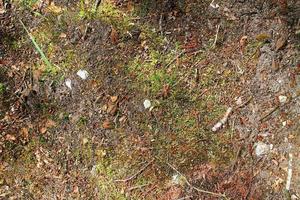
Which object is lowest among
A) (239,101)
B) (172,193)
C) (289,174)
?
(172,193)

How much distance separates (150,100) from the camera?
2930 millimetres

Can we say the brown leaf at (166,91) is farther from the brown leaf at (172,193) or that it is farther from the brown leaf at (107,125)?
the brown leaf at (172,193)

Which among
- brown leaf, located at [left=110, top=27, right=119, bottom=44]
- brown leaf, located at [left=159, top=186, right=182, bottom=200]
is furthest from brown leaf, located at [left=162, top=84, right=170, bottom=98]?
brown leaf, located at [left=159, top=186, right=182, bottom=200]

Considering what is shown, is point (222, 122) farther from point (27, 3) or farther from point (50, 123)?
point (27, 3)

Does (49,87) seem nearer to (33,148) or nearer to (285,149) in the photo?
(33,148)

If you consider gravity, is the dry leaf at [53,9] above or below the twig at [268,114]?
above

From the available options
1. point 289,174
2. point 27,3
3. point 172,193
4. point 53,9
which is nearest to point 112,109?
point 172,193

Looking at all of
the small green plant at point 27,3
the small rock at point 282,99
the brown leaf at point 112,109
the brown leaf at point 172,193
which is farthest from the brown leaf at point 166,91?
the small green plant at point 27,3

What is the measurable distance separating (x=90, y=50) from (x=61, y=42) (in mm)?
206

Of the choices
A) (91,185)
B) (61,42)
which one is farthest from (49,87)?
(91,185)

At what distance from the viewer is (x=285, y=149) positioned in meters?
2.83

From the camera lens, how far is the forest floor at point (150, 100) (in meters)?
2.84

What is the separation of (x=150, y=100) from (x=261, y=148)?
2.54ft

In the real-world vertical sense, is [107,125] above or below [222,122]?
below
